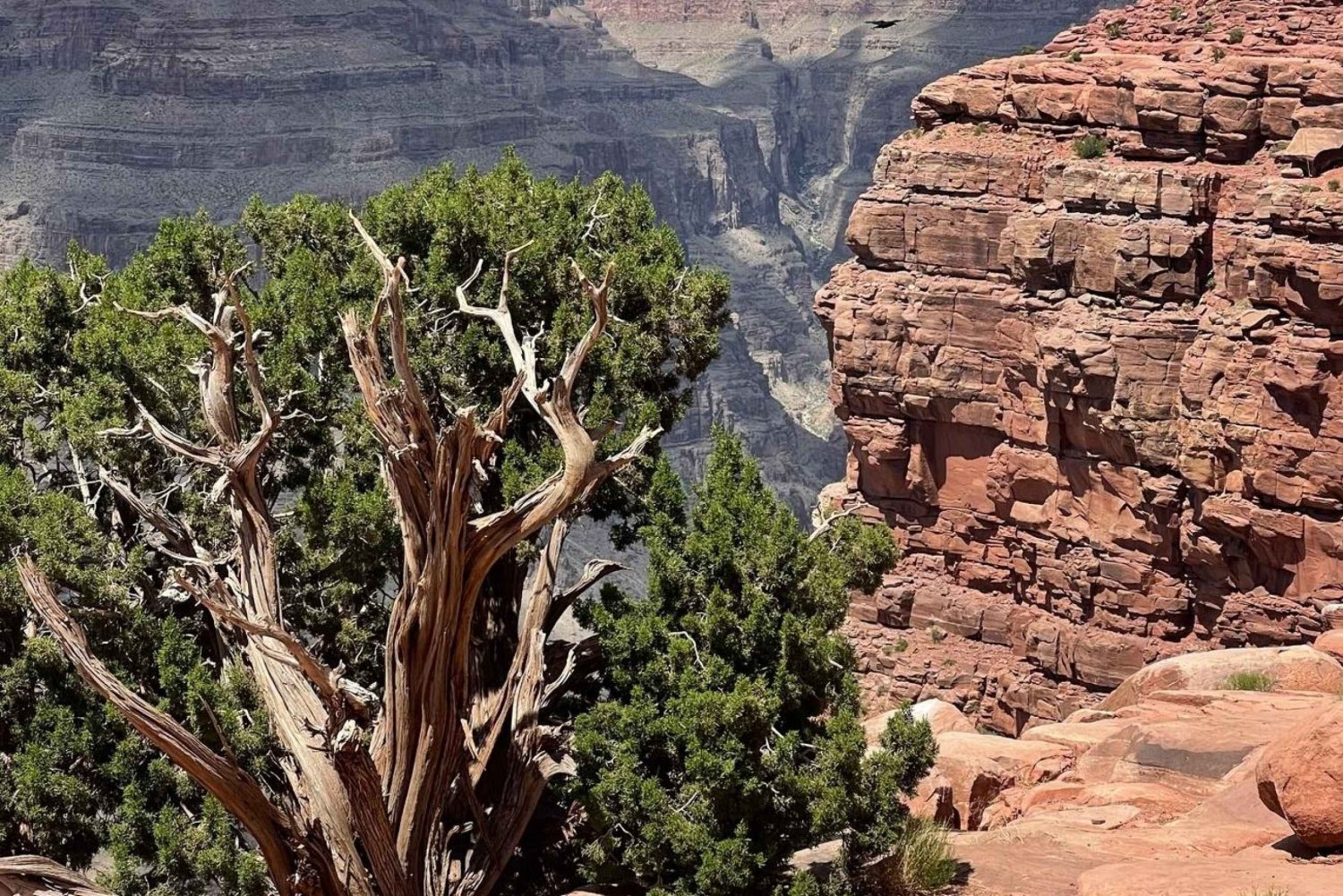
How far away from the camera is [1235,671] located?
37938 mm

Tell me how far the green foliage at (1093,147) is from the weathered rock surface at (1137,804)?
88.6 feet

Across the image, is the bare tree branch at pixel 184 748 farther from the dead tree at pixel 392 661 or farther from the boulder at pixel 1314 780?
the boulder at pixel 1314 780

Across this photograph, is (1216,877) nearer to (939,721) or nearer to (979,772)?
(979,772)

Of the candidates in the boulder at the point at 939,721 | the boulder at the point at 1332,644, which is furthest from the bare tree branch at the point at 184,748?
the boulder at the point at 1332,644

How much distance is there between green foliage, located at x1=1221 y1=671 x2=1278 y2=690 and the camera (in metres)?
36.7

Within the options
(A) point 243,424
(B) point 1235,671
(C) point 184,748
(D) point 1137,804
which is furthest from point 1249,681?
(C) point 184,748

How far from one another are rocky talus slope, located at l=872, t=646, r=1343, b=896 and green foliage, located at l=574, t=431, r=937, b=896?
2290 millimetres

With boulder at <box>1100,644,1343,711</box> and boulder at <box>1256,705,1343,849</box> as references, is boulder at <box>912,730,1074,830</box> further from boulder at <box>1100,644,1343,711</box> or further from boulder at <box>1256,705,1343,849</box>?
boulder at <box>1256,705,1343,849</box>

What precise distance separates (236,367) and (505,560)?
5.20 m

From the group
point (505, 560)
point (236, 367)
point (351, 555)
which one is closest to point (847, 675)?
point (505, 560)

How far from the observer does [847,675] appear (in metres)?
27.7

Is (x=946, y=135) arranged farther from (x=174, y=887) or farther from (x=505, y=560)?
(x=174, y=887)

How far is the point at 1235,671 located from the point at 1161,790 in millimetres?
8067

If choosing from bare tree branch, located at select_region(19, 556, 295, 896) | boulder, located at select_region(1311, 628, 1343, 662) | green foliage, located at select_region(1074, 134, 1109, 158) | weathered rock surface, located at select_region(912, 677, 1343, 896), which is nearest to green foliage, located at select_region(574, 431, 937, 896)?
weathered rock surface, located at select_region(912, 677, 1343, 896)
